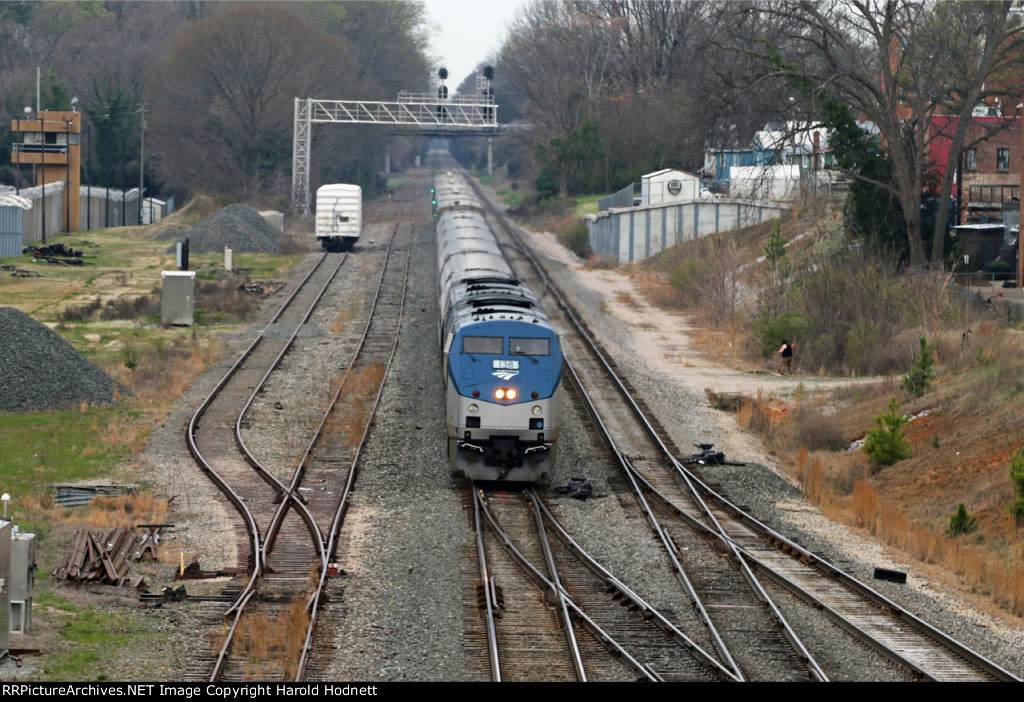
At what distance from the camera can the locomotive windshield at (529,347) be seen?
21.2 metres

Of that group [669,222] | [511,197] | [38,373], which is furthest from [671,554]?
[511,197]

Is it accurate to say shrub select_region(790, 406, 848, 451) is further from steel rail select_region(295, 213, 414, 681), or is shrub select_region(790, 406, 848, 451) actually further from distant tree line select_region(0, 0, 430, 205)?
distant tree line select_region(0, 0, 430, 205)

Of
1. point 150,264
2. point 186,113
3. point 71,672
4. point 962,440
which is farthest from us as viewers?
point 186,113

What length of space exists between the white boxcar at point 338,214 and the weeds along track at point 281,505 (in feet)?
71.2

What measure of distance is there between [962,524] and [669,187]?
138ft

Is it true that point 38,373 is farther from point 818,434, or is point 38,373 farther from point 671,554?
point 818,434

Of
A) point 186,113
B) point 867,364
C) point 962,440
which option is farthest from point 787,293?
point 186,113

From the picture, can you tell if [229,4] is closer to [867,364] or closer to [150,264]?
Result: [150,264]

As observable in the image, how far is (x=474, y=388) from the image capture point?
21.0 meters

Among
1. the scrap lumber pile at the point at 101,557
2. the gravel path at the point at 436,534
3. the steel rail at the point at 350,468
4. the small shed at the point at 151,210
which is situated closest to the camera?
the steel rail at the point at 350,468

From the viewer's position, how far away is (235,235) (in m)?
59.2

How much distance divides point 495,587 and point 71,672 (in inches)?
214

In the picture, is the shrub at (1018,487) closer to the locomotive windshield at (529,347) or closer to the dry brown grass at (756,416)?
the locomotive windshield at (529,347)

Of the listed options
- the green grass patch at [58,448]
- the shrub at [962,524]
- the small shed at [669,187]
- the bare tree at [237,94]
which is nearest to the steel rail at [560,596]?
the shrub at [962,524]
